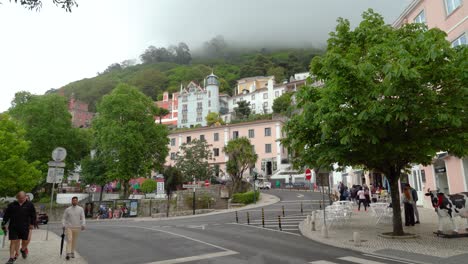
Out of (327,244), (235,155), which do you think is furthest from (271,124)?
(327,244)

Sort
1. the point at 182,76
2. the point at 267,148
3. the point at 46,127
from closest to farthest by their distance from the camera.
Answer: the point at 46,127 < the point at 267,148 < the point at 182,76

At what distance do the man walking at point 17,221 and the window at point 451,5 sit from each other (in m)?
22.3

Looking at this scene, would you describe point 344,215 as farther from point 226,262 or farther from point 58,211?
point 58,211

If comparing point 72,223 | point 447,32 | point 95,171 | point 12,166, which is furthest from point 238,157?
point 72,223

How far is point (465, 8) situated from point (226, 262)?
18466 mm

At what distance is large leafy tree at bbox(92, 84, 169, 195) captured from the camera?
1452 inches

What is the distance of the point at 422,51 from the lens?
404 inches

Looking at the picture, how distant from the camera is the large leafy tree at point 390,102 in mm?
9570

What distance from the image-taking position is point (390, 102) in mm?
9898

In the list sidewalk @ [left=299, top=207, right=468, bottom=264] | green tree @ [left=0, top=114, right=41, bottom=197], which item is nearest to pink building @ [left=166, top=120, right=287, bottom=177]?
green tree @ [left=0, top=114, right=41, bottom=197]

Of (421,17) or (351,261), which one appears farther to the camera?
(421,17)

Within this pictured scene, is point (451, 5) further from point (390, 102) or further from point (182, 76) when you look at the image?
point (182, 76)

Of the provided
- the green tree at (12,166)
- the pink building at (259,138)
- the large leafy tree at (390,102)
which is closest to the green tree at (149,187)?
the pink building at (259,138)

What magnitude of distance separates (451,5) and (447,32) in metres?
1.54
